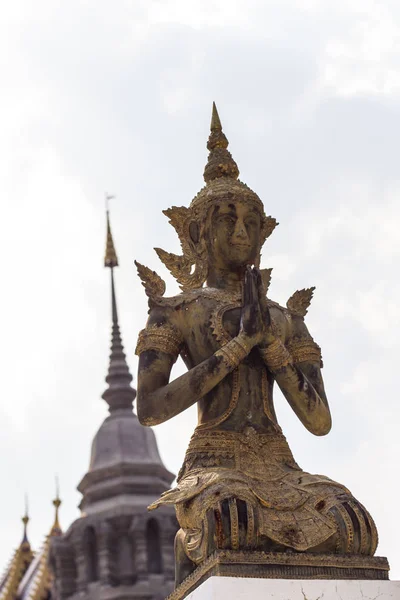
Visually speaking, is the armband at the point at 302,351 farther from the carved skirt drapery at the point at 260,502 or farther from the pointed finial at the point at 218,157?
the pointed finial at the point at 218,157

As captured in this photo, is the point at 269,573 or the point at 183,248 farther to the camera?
the point at 183,248

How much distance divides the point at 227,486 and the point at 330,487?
64 centimetres

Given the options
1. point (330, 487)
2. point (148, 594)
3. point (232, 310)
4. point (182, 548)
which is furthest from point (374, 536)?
point (148, 594)

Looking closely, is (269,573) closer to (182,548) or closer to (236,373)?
(182,548)

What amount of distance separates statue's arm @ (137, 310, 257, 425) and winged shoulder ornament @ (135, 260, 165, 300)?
252 millimetres

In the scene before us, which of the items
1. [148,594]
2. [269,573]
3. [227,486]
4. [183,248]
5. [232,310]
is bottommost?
[269,573]

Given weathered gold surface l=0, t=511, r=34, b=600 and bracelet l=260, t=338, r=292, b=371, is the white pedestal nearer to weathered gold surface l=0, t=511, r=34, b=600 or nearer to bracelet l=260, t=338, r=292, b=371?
bracelet l=260, t=338, r=292, b=371

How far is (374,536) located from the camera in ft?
25.0

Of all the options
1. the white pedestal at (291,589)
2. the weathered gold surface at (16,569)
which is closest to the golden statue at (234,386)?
the white pedestal at (291,589)

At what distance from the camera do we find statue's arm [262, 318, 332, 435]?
8148 mm

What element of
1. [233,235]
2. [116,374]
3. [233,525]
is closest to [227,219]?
[233,235]

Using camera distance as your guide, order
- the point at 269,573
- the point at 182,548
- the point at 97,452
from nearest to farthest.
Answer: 1. the point at 269,573
2. the point at 182,548
3. the point at 97,452

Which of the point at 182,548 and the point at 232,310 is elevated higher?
the point at 232,310

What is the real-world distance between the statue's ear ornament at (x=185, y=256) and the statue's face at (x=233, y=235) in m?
0.13
